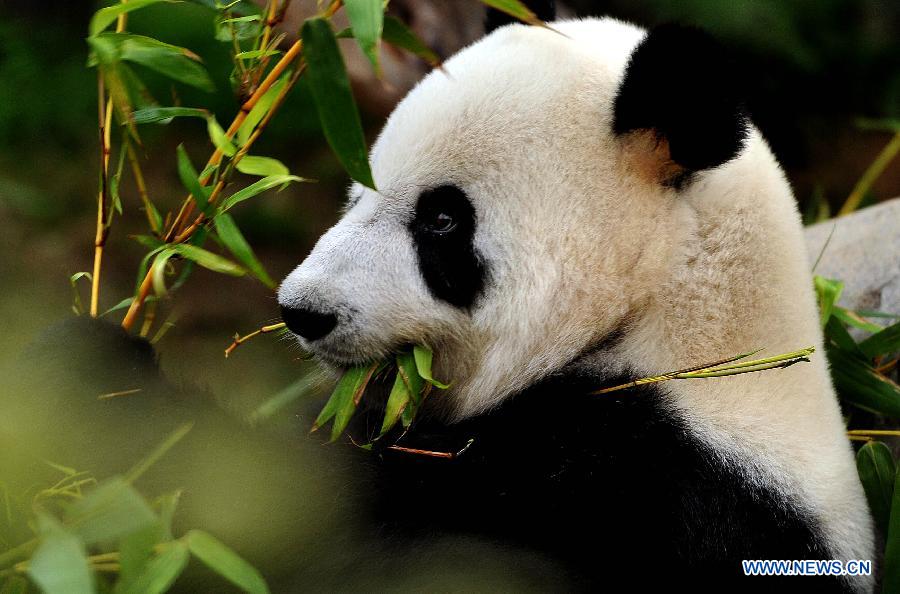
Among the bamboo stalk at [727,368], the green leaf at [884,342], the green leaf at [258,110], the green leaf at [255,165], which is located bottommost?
the green leaf at [884,342]

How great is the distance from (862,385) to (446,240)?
4.60 feet

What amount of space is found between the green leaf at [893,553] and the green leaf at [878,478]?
0.59ft

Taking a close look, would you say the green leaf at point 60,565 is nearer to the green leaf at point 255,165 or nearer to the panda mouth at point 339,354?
the panda mouth at point 339,354

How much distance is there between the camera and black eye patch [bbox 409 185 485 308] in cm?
189

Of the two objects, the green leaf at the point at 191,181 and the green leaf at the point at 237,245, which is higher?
the green leaf at the point at 191,181

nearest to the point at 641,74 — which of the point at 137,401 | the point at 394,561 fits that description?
the point at 394,561

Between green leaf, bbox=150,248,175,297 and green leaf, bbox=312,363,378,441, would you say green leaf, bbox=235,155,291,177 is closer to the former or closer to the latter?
green leaf, bbox=150,248,175,297

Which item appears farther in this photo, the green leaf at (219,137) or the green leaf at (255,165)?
the green leaf at (255,165)

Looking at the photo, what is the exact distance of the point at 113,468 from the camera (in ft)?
6.29

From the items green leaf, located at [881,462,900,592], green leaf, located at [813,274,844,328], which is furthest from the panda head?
green leaf, located at [813,274,844,328]

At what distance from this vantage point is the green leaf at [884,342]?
8.44 feet

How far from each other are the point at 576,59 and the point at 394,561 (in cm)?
111

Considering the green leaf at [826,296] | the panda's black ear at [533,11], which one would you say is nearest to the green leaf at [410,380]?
the panda's black ear at [533,11]

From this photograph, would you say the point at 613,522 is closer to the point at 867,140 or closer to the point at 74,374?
the point at 74,374
